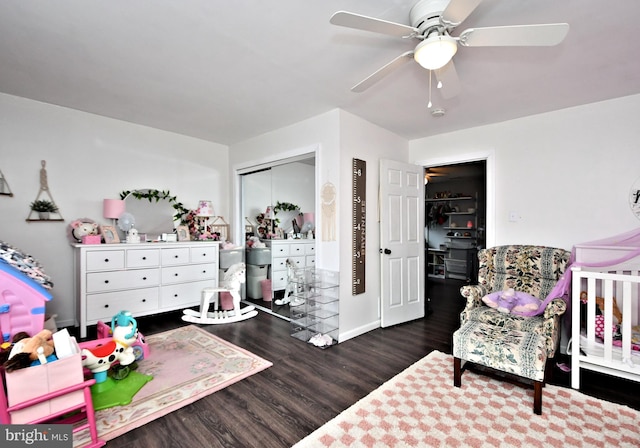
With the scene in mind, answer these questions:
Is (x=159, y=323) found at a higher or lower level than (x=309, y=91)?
lower

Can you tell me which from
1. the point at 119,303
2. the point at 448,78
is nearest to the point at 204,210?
the point at 119,303

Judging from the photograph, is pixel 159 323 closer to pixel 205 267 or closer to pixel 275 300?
pixel 205 267

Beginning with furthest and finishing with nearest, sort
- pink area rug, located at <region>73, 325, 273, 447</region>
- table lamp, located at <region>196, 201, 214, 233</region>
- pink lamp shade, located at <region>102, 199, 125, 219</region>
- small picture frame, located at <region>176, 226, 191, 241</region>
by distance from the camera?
table lamp, located at <region>196, 201, 214, 233</region> → small picture frame, located at <region>176, 226, 191, 241</region> → pink lamp shade, located at <region>102, 199, 125, 219</region> → pink area rug, located at <region>73, 325, 273, 447</region>

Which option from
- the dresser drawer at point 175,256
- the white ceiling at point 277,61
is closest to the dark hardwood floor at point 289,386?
the dresser drawer at point 175,256

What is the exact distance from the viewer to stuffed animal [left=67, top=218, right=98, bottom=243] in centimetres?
344

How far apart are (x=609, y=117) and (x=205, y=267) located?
16.3ft

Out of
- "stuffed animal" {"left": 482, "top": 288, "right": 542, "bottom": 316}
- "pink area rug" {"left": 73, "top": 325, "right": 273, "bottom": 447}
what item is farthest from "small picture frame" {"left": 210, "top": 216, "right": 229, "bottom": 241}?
"stuffed animal" {"left": 482, "top": 288, "right": 542, "bottom": 316}

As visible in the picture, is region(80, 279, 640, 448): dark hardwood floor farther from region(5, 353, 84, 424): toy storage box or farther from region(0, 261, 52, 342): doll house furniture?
region(0, 261, 52, 342): doll house furniture

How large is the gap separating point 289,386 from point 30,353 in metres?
1.64

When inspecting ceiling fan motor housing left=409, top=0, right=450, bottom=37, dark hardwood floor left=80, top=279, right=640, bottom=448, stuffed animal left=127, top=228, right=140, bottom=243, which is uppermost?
ceiling fan motor housing left=409, top=0, right=450, bottom=37

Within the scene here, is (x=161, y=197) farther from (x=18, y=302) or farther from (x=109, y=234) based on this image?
(x=18, y=302)

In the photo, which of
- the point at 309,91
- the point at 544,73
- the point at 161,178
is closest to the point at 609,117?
the point at 544,73

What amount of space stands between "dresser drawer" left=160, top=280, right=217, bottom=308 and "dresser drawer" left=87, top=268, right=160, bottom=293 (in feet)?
0.66

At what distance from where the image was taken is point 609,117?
9.80 ft
